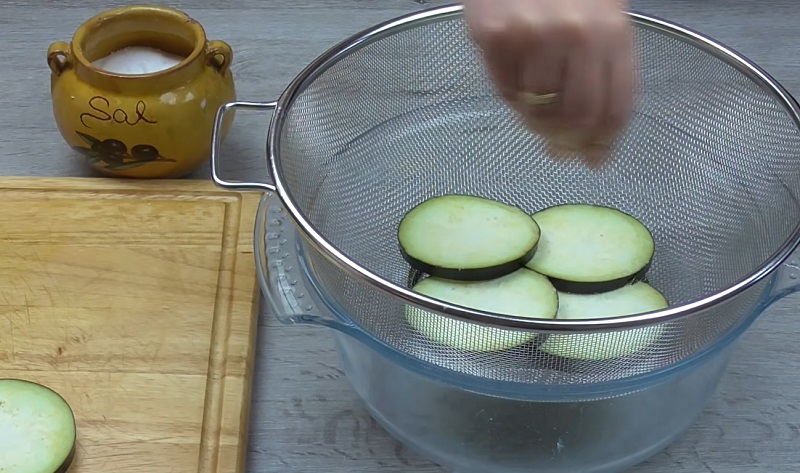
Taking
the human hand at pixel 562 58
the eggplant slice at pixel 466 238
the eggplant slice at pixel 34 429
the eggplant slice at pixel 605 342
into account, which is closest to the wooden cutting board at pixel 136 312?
the eggplant slice at pixel 34 429

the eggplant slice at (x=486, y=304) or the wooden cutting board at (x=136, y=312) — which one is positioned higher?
the eggplant slice at (x=486, y=304)

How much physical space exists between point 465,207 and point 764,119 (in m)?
0.28

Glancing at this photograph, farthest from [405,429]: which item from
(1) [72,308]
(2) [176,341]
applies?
(1) [72,308]

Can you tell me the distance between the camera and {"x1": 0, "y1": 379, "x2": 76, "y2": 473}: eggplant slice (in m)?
0.66

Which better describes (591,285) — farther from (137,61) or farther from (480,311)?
(137,61)

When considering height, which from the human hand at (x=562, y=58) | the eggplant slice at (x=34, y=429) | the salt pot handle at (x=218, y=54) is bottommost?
the eggplant slice at (x=34, y=429)

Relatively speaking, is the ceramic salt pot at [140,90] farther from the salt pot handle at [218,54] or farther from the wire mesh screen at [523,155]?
the wire mesh screen at [523,155]

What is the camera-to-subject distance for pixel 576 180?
0.94m

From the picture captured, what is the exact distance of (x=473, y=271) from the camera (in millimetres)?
763

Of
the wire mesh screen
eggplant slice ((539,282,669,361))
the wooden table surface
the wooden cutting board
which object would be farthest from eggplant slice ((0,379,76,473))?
eggplant slice ((539,282,669,361))

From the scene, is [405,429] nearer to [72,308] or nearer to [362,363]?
[362,363]

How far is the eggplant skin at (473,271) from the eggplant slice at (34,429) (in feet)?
1.00

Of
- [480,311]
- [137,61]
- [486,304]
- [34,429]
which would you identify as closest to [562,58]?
[480,311]

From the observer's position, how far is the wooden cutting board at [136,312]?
71 cm
